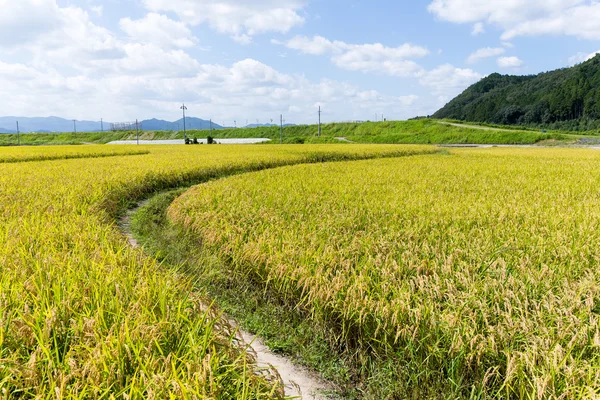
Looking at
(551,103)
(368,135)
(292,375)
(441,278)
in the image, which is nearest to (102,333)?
(292,375)

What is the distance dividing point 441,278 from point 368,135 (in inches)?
2432

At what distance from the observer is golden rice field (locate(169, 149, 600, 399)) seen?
2.40m

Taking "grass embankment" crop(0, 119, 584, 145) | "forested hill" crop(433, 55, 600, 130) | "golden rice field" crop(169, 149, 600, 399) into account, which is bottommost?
"golden rice field" crop(169, 149, 600, 399)

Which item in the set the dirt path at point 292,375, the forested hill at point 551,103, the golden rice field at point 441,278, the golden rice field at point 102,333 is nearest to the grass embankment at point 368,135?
the forested hill at point 551,103

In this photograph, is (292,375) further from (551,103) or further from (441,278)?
(551,103)

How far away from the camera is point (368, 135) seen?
207 ft

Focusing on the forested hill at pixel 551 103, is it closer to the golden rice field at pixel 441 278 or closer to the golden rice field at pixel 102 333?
the golden rice field at pixel 441 278

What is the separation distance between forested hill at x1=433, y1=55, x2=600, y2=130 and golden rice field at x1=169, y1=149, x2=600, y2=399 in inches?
3272

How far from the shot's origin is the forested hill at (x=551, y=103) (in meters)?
74.3

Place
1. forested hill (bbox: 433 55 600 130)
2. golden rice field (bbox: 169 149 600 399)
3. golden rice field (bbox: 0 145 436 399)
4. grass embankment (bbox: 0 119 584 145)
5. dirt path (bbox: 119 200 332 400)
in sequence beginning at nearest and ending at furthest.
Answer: golden rice field (bbox: 0 145 436 399) → golden rice field (bbox: 169 149 600 399) → dirt path (bbox: 119 200 332 400) → grass embankment (bbox: 0 119 584 145) → forested hill (bbox: 433 55 600 130)

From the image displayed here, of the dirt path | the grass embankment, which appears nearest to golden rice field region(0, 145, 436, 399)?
the dirt path

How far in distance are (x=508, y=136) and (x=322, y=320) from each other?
51.8 metres

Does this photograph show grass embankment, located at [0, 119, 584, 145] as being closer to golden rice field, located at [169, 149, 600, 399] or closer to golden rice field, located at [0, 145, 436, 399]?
golden rice field, located at [169, 149, 600, 399]

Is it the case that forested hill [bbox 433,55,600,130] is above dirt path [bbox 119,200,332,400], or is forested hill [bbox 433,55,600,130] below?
above
